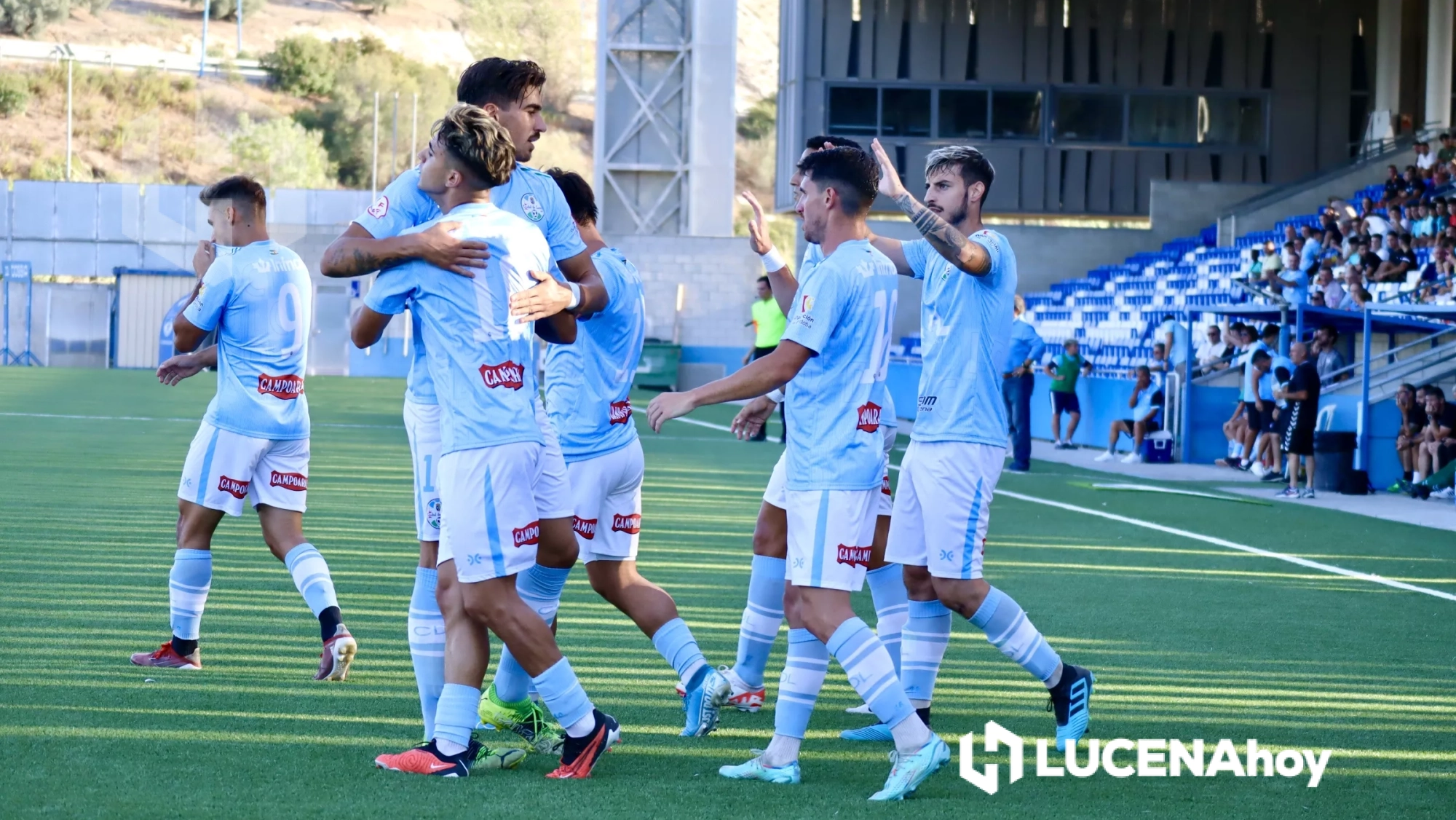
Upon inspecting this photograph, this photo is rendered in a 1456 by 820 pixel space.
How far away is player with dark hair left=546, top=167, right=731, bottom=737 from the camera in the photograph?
18.6 ft

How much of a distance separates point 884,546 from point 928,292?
103 cm

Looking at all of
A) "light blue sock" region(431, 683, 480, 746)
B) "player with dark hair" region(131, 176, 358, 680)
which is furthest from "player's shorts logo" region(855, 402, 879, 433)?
"player with dark hair" region(131, 176, 358, 680)

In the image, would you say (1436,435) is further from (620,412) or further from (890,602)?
(620,412)

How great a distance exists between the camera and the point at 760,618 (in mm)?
6152

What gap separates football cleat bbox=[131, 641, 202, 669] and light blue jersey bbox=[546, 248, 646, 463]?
2.08 m

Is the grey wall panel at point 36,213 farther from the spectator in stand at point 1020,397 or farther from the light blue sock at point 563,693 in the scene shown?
the light blue sock at point 563,693

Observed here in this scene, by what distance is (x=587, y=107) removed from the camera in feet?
364

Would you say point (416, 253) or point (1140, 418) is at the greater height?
point (416, 253)

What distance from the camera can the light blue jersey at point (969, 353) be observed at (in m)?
5.59

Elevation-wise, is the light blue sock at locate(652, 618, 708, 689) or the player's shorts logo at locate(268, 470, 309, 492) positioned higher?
the player's shorts logo at locate(268, 470, 309, 492)

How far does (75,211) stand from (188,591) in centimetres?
4649

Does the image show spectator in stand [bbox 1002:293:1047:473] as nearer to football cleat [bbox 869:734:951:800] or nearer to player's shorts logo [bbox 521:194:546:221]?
player's shorts logo [bbox 521:194:546:221]

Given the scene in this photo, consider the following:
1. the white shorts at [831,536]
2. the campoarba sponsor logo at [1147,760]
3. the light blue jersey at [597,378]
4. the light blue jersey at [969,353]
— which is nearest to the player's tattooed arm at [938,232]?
the light blue jersey at [969,353]

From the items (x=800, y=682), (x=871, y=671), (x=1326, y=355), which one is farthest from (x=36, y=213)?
(x=871, y=671)
